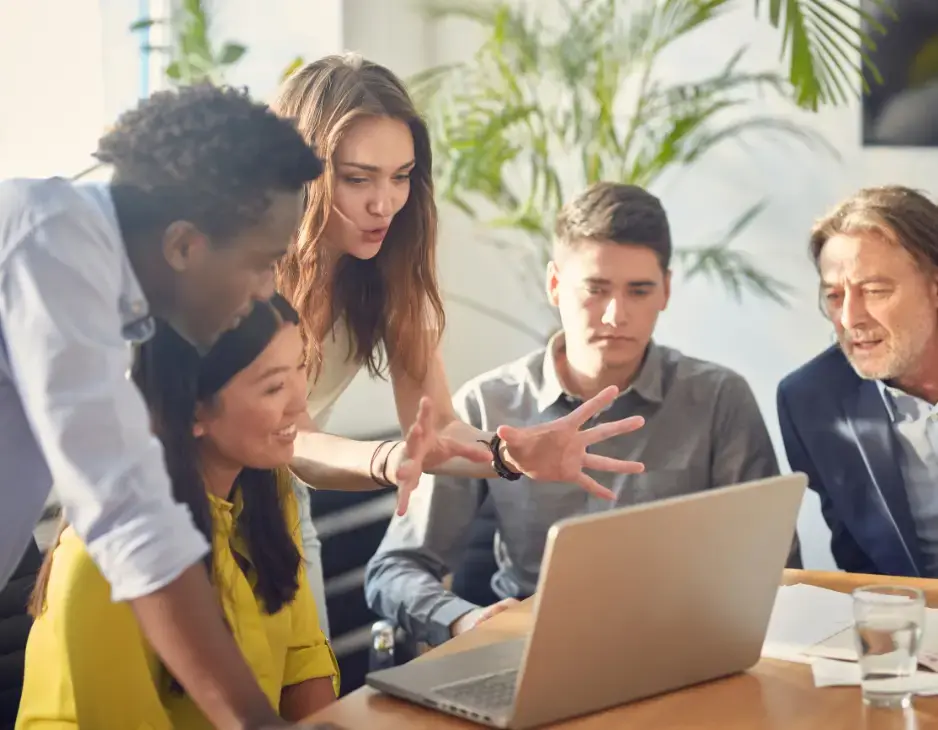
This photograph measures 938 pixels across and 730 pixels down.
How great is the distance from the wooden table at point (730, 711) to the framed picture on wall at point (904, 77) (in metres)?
2.24

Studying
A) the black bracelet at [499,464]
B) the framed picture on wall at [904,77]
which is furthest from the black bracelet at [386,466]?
the framed picture on wall at [904,77]

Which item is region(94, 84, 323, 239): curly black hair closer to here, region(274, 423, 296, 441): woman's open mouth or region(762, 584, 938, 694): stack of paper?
region(274, 423, 296, 441): woman's open mouth

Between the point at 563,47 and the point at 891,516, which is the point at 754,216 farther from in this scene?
the point at 891,516

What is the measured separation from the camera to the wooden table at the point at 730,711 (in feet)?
4.20

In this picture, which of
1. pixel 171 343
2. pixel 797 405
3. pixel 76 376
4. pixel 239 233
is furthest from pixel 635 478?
pixel 76 376

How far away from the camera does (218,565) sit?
1576mm

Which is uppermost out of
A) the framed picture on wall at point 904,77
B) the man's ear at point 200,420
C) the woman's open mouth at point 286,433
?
the framed picture on wall at point 904,77

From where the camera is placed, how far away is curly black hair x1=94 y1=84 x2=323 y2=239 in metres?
1.20

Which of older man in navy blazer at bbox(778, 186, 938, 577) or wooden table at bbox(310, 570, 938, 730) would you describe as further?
older man in navy blazer at bbox(778, 186, 938, 577)

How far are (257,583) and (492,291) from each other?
90.7 inches

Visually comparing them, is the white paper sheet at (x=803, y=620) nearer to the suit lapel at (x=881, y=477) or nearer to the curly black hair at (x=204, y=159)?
the suit lapel at (x=881, y=477)

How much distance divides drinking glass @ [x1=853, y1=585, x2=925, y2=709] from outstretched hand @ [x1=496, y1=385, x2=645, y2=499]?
0.45 meters

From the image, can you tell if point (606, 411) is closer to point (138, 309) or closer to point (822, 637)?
point (822, 637)

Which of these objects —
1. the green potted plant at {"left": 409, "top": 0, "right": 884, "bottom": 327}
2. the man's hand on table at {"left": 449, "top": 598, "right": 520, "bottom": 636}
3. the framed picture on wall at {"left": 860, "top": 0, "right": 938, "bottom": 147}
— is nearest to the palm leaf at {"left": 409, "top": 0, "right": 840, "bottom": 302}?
the green potted plant at {"left": 409, "top": 0, "right": 884, "bottom": 327}
